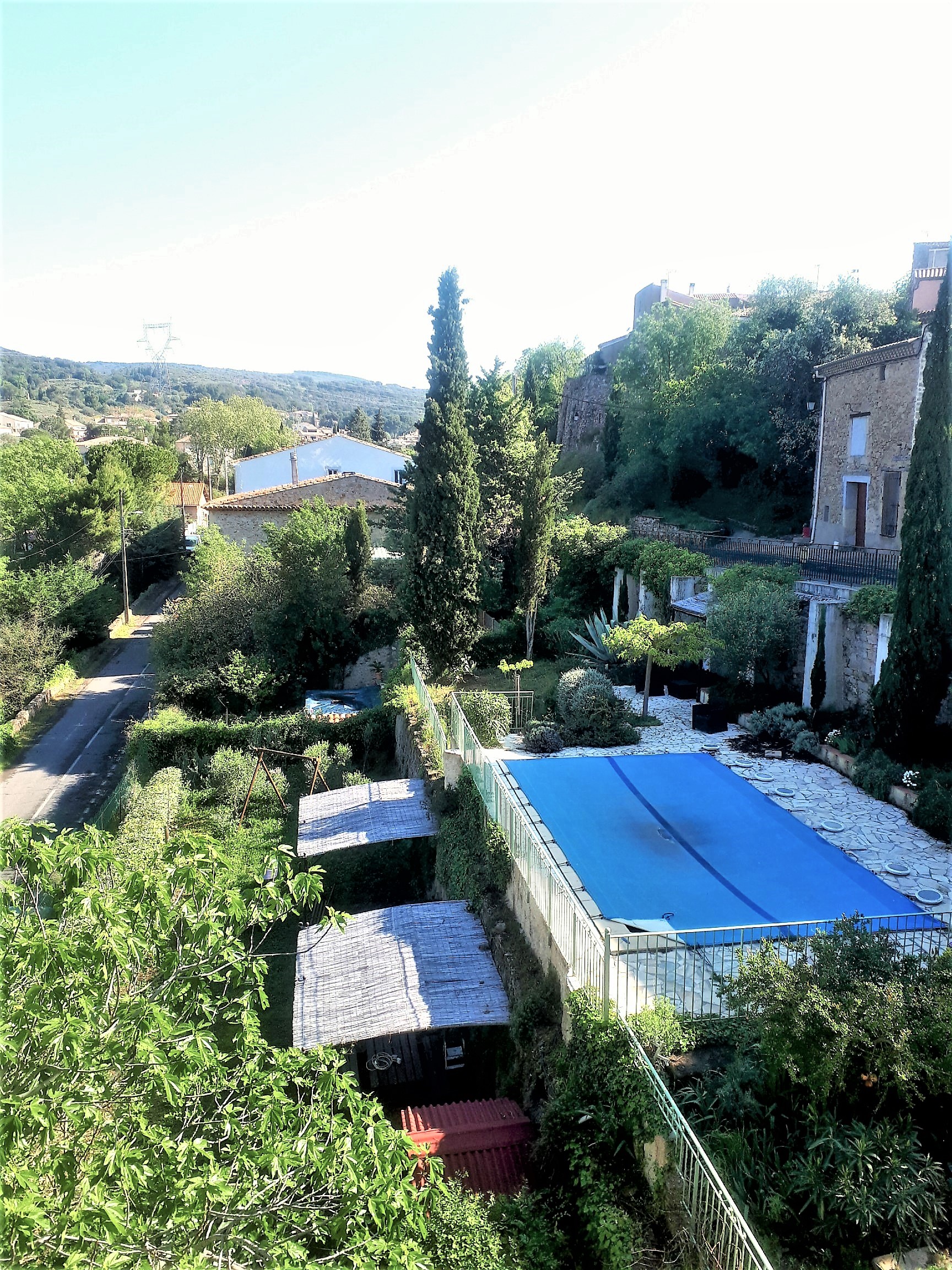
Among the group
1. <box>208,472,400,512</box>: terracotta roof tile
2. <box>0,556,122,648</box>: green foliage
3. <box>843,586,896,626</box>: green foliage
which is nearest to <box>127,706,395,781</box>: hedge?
<box>843,586,896,626</box>: green foliage

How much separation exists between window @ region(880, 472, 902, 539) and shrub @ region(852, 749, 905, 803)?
341 inches

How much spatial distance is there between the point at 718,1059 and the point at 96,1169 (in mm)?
4086

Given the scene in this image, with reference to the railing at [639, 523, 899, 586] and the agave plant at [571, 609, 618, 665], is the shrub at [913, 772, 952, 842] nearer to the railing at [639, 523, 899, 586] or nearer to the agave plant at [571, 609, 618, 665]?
the railing at [639, 523, 899, 586]

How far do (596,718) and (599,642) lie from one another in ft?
17.2

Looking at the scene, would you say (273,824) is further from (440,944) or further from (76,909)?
(76,909)

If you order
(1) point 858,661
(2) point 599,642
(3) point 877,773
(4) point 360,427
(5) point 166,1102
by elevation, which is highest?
(4) point 360,427

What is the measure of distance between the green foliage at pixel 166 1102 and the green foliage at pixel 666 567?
52.0ft

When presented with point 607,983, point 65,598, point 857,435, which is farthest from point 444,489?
point 65,598

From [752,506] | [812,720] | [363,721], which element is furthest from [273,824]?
[752,506]

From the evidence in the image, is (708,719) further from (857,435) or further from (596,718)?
(857,435)

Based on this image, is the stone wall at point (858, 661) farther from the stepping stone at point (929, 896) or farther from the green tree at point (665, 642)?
the stepping stone at point (929, 896)

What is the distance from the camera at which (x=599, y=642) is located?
19219mm

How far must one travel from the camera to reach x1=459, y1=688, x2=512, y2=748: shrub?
14578mm

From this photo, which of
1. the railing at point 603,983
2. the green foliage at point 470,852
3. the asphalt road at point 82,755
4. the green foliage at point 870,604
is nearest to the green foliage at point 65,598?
the asphalt road at point 82,755
